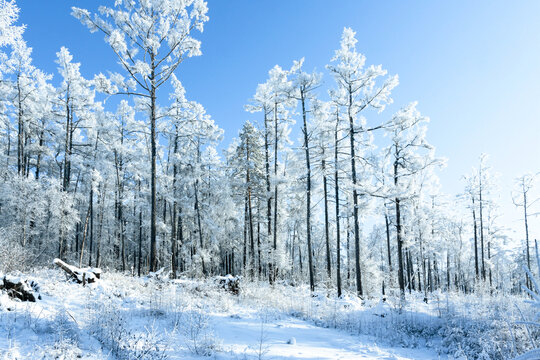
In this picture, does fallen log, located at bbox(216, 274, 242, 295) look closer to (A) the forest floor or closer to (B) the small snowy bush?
(A) the forest floor

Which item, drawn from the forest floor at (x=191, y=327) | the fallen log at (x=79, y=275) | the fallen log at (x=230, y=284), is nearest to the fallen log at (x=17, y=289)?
the forest floor at (x=191, y=327)

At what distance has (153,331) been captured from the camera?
15.7 feet

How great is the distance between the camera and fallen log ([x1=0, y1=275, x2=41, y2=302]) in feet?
18.6

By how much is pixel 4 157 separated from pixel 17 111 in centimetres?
505

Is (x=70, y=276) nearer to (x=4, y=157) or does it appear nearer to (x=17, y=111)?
(x=17, y=111)

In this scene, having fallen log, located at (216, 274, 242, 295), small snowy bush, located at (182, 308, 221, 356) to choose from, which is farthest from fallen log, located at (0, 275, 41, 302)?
fallen log, located at (216, 274, 242, 295)

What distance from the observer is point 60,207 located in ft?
61.6

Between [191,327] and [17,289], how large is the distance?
3.41 metres

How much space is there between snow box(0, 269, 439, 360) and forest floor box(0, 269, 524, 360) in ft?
0.05

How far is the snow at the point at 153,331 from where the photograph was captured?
4320 millimetres

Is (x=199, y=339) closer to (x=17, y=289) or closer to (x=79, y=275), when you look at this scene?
(x=17, y=289)

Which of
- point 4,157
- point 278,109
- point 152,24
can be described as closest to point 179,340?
point 152,24

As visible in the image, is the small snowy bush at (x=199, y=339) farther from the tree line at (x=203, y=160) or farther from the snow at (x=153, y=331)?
the tree line at (x=203, y=160)

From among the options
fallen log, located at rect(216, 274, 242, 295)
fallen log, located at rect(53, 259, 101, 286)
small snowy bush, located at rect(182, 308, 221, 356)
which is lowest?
fallen log, located at rect(216, 274, 242, 295)
